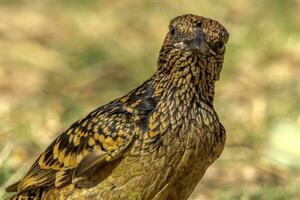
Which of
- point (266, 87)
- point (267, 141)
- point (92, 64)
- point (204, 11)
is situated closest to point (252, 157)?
point (267, 141)

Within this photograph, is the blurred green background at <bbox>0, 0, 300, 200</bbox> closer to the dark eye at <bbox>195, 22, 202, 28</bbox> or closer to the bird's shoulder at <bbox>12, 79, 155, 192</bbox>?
the bird's shoulder at <bbox>12, 79, 155, 192</bbox>

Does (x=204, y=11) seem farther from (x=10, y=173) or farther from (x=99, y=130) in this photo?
(x=99, y=130)

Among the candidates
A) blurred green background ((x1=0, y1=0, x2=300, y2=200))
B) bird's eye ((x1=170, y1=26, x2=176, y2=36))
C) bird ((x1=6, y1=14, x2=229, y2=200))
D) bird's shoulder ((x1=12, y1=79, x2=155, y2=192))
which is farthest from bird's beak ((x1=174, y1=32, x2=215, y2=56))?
blurred green background ((x1=0, y1=0, x2=300, y2=200))

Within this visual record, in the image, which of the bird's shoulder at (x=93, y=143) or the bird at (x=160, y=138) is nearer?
the bird at (x=160, y=138)

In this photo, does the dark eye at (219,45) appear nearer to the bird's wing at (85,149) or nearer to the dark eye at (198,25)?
the dark eye at (198,25)

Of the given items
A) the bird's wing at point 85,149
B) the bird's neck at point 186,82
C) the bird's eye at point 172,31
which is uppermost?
the bird's eye at point 172,31

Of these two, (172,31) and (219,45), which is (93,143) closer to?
(172,31)

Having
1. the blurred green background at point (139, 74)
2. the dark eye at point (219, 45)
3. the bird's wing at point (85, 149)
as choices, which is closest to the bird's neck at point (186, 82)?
the dark eye at point (219, 45)

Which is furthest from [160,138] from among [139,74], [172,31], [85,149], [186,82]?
[139,74]
